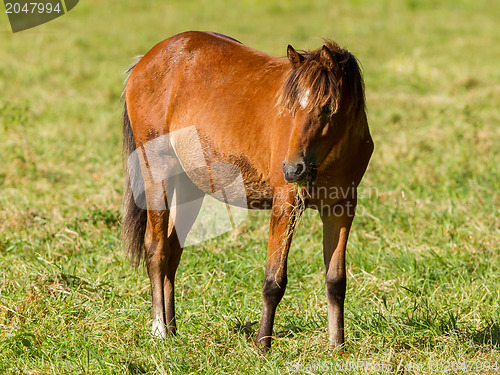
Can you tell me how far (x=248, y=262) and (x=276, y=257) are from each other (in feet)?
4.33

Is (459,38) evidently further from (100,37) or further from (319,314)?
(319,314)

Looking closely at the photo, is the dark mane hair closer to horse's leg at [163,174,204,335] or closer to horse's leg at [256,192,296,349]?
horse's leg at [256,192,296,349]

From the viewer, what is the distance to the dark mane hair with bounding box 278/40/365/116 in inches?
127

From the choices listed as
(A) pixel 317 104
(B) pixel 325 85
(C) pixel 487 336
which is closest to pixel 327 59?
(B) pixel 325 85

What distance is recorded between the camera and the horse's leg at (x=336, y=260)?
371 centimetres

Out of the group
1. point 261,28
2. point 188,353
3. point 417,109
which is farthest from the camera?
point 261,28

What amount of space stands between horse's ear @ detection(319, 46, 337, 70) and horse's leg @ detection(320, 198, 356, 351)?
A: 2.89ft

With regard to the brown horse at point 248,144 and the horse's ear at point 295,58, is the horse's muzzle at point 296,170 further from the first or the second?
the horse's ear at point 295,58

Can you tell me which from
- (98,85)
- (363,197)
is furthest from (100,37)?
(363,197)

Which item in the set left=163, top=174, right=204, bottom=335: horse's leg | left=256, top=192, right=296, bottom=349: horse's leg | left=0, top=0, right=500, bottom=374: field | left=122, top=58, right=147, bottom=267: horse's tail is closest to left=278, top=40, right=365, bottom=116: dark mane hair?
left=256, top=192, right=296, bottom=349: horse's leg

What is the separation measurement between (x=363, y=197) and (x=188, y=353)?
304 cm

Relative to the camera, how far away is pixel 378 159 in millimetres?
7340

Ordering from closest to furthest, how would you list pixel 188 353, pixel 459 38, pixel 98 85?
pixel 188 353
pixel 98 85
pixel 459 38

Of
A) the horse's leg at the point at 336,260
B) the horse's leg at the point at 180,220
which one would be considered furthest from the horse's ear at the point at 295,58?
the horse's leg at the point at 180,220
